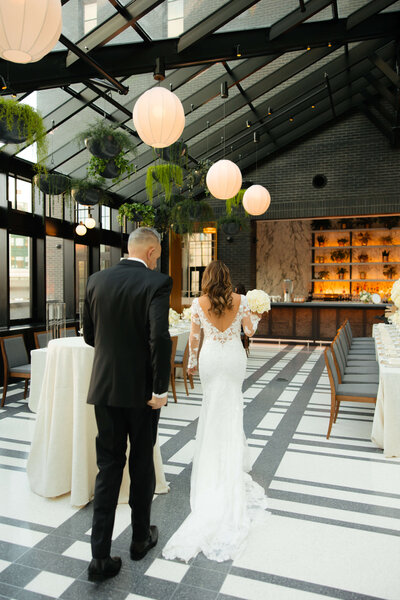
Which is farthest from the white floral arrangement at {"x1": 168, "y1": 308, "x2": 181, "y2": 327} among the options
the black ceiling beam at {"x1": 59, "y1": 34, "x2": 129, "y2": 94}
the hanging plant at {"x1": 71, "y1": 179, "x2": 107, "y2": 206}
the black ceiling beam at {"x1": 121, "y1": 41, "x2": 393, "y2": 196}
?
the black ceiling beam at {"x1": 121, "y1": 41, "x2": 393, "y2": 196}

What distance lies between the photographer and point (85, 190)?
697cm

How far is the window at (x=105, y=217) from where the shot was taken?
1071cm

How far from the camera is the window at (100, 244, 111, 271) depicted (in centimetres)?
1084

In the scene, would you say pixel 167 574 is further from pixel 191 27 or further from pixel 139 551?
pixel 191 27

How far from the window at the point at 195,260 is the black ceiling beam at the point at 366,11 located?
706 cm

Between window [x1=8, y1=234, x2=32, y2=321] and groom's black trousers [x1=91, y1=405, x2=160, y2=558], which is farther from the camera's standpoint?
window [x1=8, y1=234, x2=32, y2=321]

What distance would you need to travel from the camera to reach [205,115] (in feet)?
28.3

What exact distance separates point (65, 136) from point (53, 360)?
17.3 ft

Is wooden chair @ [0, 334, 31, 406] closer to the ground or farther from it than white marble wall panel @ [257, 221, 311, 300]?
closer to the ground

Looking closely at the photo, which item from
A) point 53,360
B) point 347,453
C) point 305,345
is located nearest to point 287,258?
point 305,345

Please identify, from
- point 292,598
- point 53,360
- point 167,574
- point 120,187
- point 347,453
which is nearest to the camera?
point 292,598

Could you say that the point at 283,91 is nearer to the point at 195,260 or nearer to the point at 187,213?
the point at 187,213

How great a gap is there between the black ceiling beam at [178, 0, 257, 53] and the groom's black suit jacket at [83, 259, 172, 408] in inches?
173

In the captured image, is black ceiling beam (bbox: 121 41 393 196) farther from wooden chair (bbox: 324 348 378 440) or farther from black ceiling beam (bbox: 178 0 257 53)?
wooden chair (bbox: 324 348 378 440)
